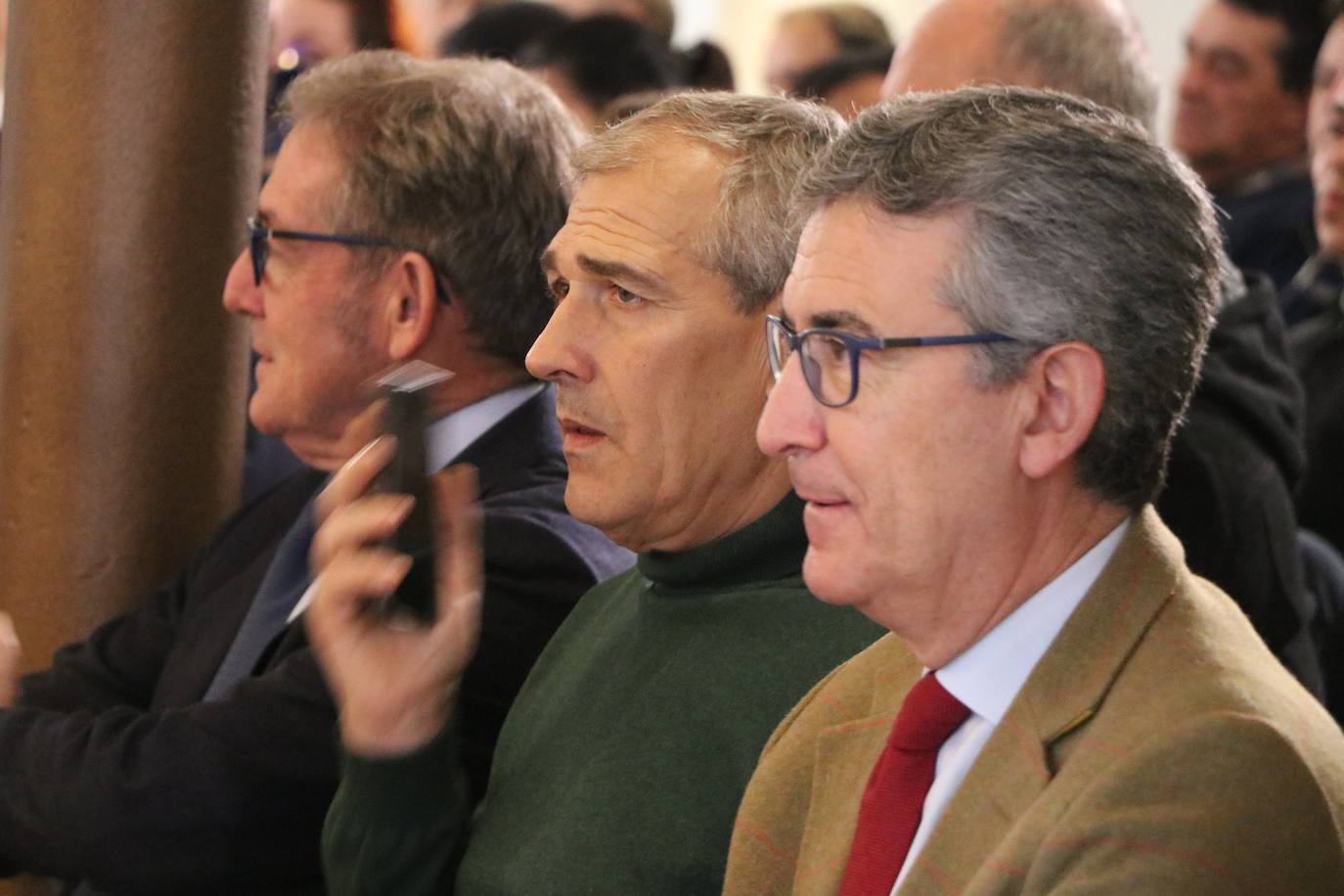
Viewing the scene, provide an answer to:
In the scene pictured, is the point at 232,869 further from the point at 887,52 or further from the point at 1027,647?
the point at 887,52

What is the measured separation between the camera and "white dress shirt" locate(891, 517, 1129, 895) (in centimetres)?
163

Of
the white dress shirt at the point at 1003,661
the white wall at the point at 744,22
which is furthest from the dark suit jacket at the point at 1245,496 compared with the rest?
the white wall at the point at 744,22

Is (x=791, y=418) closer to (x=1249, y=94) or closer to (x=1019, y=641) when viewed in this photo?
(x=1019, y=641)

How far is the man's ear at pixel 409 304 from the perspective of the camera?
9.06ft

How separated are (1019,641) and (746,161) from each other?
0.82 metres

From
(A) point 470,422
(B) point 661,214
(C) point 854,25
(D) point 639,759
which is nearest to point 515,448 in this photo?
(A) point 470,422

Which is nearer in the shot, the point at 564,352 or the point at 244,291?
the point at 564,352

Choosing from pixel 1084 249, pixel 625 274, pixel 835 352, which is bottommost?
pixel 625 274

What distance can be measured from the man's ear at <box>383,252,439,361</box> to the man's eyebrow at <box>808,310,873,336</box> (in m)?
1.16

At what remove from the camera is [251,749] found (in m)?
2.32

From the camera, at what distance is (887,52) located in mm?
5180

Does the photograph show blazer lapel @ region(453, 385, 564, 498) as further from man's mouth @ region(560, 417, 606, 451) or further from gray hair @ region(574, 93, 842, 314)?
gray hair @ region(574, 93, 842, 314)

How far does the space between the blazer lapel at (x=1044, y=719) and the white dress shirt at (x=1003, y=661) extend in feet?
0.12

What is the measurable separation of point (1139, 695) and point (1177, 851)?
16cm
